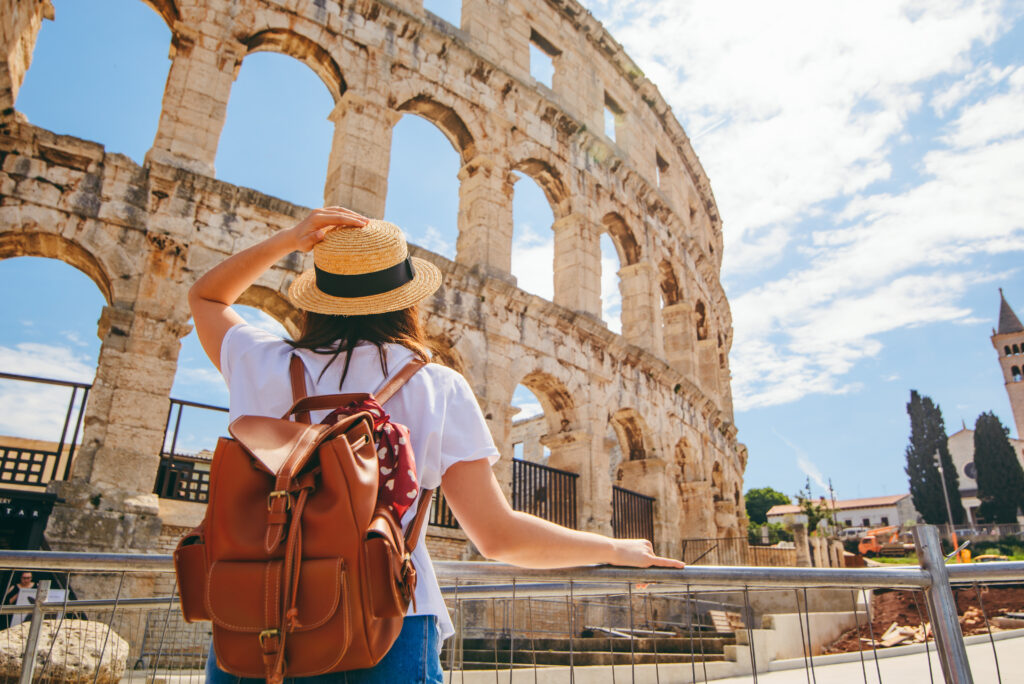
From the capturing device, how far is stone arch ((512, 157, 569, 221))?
13211 mm

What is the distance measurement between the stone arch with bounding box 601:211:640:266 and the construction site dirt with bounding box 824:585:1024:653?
824 cm

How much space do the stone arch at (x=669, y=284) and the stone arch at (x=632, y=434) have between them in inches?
180

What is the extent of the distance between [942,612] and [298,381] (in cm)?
221

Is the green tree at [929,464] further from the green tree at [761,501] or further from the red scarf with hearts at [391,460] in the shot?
the red scarf with hearts at [391,460]

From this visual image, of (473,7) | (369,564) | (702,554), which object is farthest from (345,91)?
(702,554)

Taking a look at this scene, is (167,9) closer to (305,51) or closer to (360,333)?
(305,51)

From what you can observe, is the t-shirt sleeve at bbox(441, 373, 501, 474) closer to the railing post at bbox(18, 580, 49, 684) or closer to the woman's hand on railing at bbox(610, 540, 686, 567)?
the woman's hand on railing at bbox(610, 540, 686, 567)

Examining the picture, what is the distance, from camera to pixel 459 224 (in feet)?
39.6

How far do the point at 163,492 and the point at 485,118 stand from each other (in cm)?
798

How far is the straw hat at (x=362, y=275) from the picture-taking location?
1.53 metres

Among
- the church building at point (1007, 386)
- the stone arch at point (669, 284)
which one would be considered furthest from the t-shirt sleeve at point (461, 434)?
the church building at point (1007, 386)

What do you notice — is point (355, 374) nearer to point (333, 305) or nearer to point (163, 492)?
point (333, 305)

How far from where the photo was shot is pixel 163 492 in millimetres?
8664

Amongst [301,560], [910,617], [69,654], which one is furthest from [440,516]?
[301,560]
